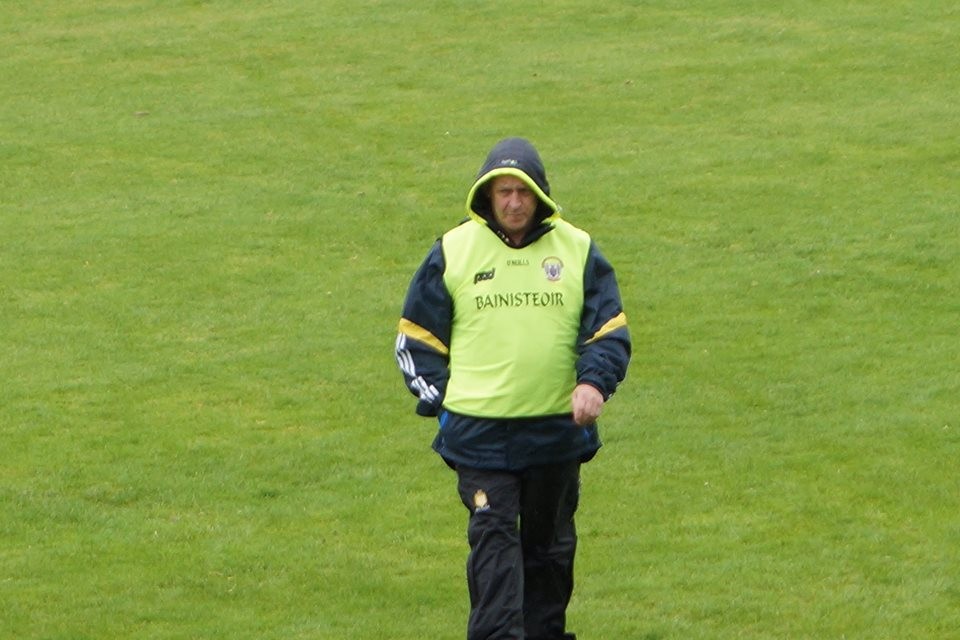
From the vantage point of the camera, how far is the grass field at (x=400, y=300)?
9352mm

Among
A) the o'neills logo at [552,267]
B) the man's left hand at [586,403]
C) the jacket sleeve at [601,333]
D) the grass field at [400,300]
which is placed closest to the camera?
the man's left hand at [586,403]

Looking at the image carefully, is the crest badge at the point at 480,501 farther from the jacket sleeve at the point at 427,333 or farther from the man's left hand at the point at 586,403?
the man's left hand at the point at 586,403

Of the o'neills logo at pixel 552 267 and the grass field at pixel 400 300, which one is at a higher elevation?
the o'neills logo at pixel 552 267

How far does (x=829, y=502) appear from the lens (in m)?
10.5

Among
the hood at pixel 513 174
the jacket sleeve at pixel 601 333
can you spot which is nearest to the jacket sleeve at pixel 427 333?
the hood at pixel 513 174

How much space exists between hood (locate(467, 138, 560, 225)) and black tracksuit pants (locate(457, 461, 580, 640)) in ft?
3.61

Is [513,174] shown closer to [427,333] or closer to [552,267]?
[552,267]

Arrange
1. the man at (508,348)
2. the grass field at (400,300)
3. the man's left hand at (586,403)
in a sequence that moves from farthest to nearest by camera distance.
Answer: the grass field at (400,300) → the man at (508,348) → the man's left hand at (586,403)

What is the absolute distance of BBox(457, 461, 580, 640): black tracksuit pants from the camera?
727cm

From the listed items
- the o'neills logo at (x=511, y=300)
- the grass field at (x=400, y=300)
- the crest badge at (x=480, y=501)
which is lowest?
the grass field at (x=400, y=300)

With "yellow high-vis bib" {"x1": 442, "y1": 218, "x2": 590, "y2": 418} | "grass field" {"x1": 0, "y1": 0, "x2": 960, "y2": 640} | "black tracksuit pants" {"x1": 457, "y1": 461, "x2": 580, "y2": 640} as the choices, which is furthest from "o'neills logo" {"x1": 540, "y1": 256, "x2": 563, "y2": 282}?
"grass field" {"x1": 0, "y1": 0, "x2": 960, "y2": 640}

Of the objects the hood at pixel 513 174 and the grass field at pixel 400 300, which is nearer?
the hood at pixel 513 174

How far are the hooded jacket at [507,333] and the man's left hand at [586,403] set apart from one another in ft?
0.56

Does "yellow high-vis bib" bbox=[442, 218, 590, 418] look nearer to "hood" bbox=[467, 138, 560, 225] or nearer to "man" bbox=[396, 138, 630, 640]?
"man" bbox=[396, 138, 630, 640]
